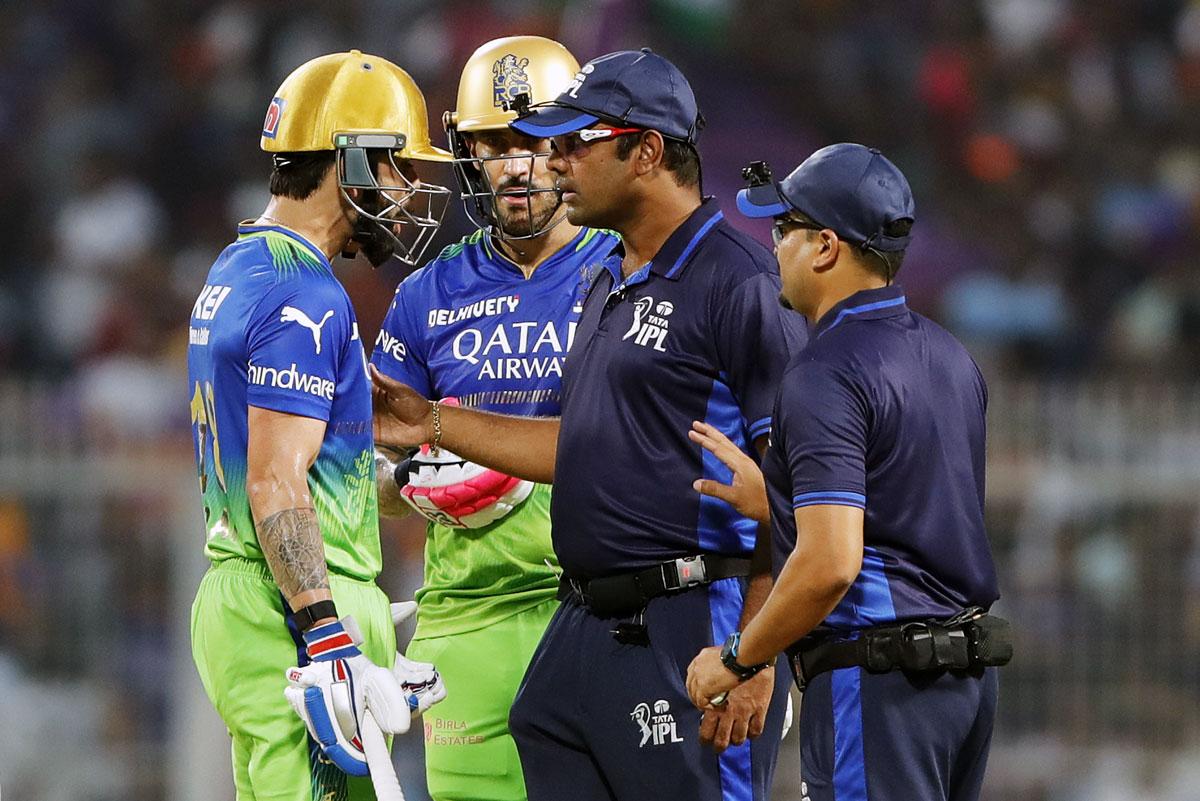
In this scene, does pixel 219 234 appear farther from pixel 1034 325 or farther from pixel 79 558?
pixel 1034 325

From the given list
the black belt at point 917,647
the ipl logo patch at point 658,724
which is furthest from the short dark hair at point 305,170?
the black belt at point 917,647

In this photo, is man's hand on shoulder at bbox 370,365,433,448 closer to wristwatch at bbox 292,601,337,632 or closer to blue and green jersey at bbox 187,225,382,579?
blue and green jersey at bbox 187,225,382,579

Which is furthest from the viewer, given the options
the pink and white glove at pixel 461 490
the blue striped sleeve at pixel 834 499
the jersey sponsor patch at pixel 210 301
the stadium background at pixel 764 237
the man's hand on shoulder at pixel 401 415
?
the stadium background at pixel 764 237

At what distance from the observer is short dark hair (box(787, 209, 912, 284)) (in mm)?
3934

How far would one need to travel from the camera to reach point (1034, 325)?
11.3m

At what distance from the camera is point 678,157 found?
4.36 metres

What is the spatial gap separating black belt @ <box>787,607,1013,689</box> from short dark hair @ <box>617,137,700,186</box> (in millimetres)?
1164

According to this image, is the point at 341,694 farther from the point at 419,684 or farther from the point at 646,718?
the point at 646,718

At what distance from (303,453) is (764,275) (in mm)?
1126

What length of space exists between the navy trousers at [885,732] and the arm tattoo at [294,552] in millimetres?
1112

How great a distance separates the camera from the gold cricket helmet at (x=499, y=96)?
5.07 meters

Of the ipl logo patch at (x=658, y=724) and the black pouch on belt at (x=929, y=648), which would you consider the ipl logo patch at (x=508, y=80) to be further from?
the black pouch on belt at (x=929, y=648)

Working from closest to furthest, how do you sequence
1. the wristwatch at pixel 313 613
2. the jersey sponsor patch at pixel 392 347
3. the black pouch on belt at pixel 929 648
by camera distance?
the black pouch on belt at pixel 929 648, the wristwatch at pixel 313 613, the jersey sponsor patch at pixel 392 347

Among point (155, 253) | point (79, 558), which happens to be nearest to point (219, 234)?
point (155, 253)
